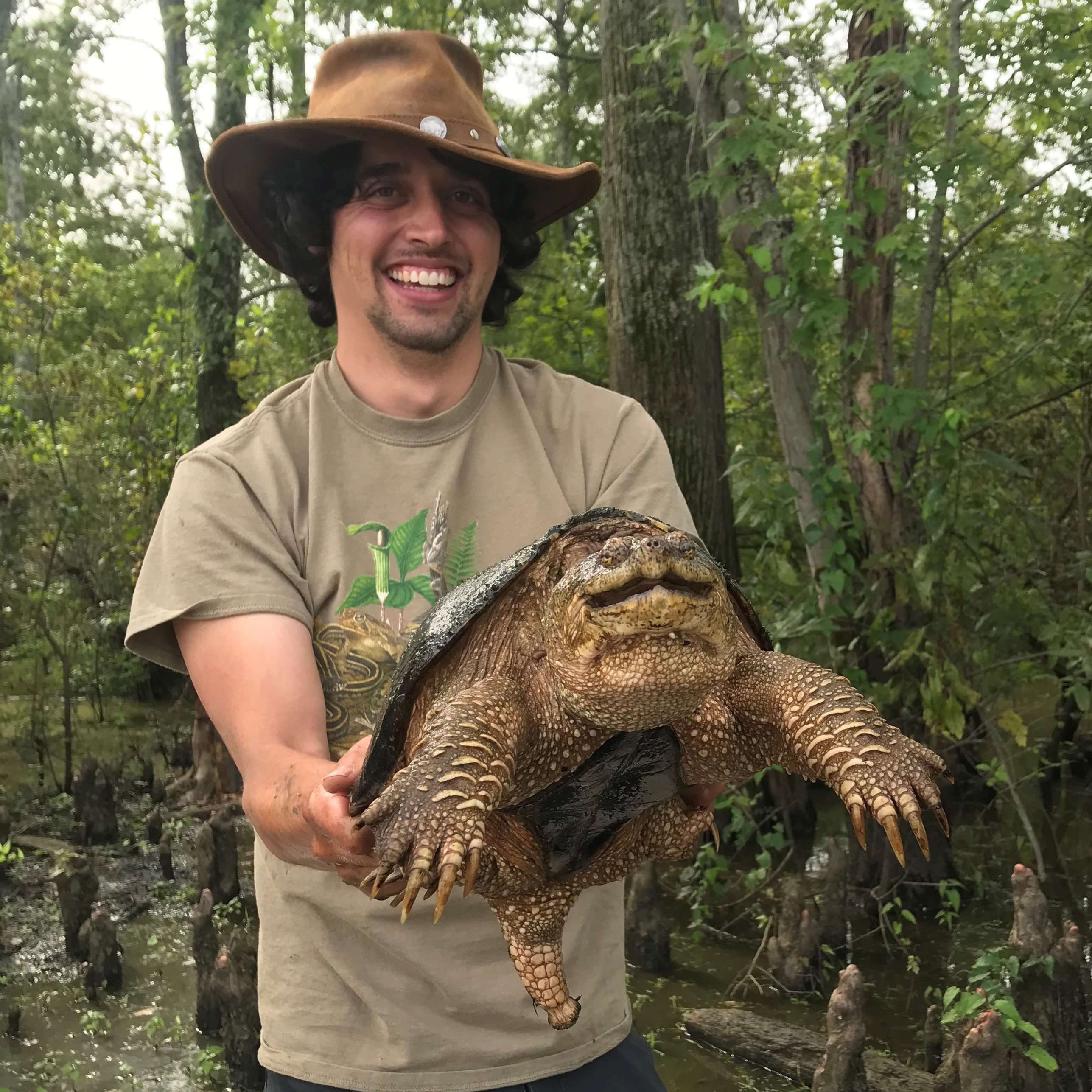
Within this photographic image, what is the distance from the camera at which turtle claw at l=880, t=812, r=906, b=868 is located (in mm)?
1454

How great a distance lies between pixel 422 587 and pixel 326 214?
100 centimetres

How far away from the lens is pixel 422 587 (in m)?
2.07

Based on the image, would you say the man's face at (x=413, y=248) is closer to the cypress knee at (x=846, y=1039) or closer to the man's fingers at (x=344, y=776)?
the man's fingers at (x=344, y=776)

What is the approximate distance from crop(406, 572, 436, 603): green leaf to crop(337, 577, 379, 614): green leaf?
0.07 metres

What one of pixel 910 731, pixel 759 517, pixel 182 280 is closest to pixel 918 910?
pixel 910 731

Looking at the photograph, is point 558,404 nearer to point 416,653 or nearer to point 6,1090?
point 416,653

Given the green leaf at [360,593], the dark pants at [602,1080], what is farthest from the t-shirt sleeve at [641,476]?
the dark pants at [602,1080]

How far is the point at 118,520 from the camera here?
10727 mm

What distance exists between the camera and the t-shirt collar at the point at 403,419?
2.19 metres

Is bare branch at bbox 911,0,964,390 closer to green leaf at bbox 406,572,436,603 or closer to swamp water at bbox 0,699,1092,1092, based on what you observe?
green leaf at bbox 406,572,436,603

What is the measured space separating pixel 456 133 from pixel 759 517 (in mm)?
3058

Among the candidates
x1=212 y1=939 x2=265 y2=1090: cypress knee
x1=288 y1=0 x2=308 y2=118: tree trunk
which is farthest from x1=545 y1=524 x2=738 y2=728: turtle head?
x1=288 y1=0 x2=308 y2=118: tree trunk

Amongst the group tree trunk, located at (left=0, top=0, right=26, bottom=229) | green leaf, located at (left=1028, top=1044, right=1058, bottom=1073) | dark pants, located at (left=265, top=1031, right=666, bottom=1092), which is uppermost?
tree trunk, located at (left=0, top=0, right=26, bottom=229)

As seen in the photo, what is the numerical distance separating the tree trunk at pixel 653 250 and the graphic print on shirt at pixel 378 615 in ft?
12.8
